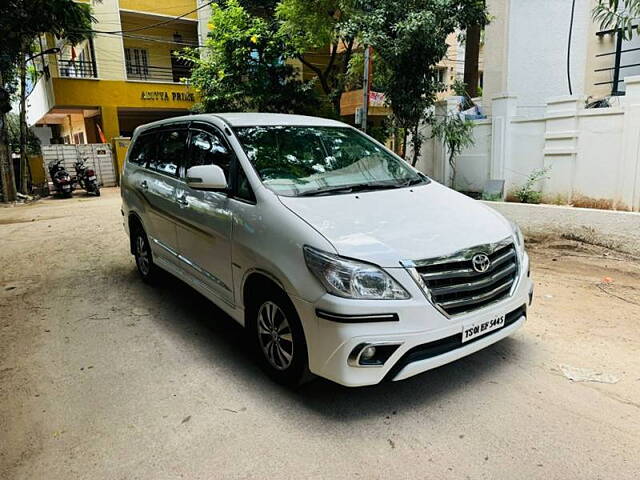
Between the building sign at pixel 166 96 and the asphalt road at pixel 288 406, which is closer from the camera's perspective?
the asphalt road at pixel 288 406

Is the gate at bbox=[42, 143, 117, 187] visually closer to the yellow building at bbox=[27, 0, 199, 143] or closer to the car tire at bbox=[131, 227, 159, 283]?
the yellow building at bbox=[27, 0, 199, 143]

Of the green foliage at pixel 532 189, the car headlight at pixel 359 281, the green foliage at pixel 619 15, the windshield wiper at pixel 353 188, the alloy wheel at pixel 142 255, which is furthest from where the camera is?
the green foliage at pixel 532 189

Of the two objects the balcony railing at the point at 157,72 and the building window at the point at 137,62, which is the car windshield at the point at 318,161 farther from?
the building window at the point at 137,62

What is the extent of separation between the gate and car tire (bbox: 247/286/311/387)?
17.5 meters

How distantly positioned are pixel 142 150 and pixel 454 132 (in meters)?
4.86

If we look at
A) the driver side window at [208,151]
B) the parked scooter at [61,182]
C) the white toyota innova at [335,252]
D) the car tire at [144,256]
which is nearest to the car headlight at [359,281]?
the white toyota innova at [335,252]

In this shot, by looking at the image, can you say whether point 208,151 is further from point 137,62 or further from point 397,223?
point 137,62

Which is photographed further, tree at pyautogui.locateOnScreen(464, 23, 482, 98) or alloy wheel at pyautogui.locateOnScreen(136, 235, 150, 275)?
tree at pyautogui.locateOnScreen(464, 23, 482, 98)

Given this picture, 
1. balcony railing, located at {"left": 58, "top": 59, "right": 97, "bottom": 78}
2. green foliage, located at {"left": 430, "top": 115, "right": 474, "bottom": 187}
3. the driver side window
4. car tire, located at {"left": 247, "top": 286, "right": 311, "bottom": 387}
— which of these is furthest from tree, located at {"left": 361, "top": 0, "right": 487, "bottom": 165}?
balcony railing, located at {"left": 58, "top": 59, "right": 97, "bottom": 78}

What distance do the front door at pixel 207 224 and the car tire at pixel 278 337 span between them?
36 centimetres

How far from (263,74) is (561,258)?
31.8ft

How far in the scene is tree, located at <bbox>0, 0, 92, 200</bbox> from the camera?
500 inches

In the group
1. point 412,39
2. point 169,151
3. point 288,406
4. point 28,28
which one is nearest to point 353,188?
point 288,406

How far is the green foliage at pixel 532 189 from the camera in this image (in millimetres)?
7074
